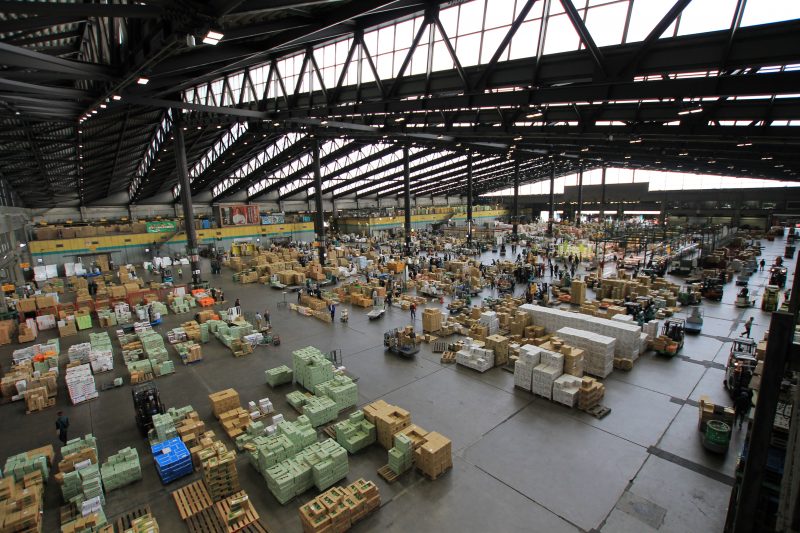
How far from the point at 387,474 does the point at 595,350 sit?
7.76 m

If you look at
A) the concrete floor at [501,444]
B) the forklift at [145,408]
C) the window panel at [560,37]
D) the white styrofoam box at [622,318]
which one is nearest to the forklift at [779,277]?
the concrete floor at [501,444]

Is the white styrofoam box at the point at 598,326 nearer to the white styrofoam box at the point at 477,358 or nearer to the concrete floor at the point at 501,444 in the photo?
the concrete floor at the point at 501,444

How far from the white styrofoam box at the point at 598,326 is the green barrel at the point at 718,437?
4152mm

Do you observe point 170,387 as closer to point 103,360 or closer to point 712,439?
point 103,360

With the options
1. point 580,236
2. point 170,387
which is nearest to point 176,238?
point 170,387

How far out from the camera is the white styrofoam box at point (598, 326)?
39.4 ft

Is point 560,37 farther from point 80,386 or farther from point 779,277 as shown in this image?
point 779,277

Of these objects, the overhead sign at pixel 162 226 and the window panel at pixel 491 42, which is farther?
the overhead sign at pixel 162 226

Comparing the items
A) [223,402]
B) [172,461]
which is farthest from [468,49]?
[172,461]

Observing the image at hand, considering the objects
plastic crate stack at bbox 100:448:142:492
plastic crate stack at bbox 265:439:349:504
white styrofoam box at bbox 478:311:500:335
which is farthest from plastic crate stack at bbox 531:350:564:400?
plastic crate stack at bbox 100:448:142:492

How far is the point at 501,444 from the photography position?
8.30 metres

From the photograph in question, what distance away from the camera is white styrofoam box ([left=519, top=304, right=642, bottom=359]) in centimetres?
1202

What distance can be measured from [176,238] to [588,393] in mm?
37520

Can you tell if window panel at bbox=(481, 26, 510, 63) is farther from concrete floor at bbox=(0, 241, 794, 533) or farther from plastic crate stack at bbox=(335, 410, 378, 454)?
plastic crate stack at bbox=(335, 410, 378, 454)
